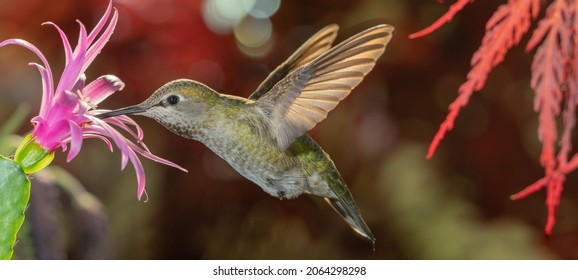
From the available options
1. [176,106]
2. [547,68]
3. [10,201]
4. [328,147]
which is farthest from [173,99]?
[328,147]

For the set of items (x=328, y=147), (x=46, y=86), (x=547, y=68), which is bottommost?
(x=328, y=147)

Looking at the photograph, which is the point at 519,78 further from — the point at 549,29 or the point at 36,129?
the point at 36,129

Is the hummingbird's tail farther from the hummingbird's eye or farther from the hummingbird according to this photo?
the hummingbird's eye

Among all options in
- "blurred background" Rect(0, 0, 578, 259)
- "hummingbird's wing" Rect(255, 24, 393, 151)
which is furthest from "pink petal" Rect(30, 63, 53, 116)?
"blurred background" Rect(0, 0, 578, 259)

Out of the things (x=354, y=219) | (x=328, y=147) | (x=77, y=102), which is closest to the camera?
(x=77, y=102)

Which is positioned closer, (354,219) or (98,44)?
(98,44)

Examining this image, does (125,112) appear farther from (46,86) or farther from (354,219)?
(354,219)

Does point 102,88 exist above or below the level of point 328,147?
above
